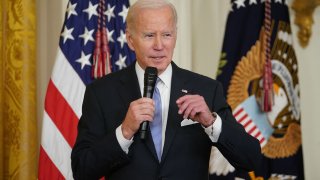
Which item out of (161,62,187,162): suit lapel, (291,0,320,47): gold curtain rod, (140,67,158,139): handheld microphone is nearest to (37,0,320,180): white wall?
(291,0,320,47): gold curtain rod

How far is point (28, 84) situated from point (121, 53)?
0.69 meters

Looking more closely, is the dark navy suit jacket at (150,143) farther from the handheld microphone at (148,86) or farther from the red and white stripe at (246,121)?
the red and white stripe at (246,121)

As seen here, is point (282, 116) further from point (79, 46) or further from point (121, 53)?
point (79, 46)

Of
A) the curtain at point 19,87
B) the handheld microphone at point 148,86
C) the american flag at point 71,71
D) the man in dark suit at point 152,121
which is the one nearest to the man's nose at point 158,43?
the man in dark suit at point 152,121

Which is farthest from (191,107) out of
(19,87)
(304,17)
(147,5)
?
(304,17)

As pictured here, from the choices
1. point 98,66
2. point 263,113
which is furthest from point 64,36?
point 263,113

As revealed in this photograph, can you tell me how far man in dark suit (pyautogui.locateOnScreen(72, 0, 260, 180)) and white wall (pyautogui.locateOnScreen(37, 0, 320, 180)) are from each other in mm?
1797

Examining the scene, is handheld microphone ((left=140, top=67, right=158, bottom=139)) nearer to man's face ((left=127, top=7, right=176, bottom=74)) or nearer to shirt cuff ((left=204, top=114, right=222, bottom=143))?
man's face ((left=127, top=7, right=176, bottom=74))

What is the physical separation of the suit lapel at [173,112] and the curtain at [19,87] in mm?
1567

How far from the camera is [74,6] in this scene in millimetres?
3195

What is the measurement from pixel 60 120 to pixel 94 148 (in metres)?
1.52

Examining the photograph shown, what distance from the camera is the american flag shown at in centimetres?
308

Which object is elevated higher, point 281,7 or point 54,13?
point 54,13

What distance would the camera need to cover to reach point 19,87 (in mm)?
3084
